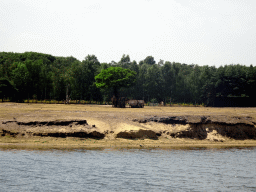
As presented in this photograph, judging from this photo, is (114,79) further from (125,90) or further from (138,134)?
(138,134)

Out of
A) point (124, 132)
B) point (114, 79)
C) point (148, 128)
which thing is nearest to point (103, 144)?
point (124, 132)

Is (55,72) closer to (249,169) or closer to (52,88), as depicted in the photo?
(52,88)

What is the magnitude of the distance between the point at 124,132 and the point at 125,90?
8963 centimetres

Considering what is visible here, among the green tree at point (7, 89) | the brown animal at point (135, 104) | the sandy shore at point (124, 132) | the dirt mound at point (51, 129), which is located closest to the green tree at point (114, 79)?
the brown animal at point (135, 104)

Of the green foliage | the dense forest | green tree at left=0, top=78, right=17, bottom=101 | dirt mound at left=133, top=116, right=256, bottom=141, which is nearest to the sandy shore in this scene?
dirt mound at left=133, top=116, right=256, bottom=141

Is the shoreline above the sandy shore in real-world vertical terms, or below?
below

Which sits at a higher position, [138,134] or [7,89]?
[7,89]

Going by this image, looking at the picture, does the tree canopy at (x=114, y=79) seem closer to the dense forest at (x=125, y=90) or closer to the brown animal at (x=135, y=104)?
the brown animal at (x=135, y=104)

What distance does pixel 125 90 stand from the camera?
404 ft

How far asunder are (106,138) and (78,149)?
480cm

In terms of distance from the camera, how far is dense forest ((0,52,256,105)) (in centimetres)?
9548

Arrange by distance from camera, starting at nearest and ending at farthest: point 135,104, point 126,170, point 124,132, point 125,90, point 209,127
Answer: point 126,170, point 124,132, point 209,127, point 135,104, point 125,90

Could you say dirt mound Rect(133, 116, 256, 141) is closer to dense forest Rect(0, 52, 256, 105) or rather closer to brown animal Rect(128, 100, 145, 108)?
brown animal Rect(128, 100, 145, 108)

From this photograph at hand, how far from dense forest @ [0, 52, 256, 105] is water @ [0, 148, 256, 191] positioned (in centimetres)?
5718
